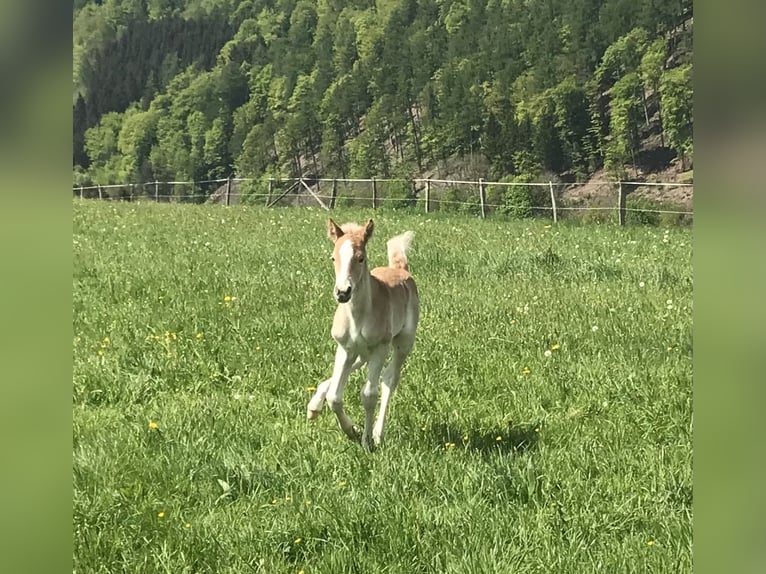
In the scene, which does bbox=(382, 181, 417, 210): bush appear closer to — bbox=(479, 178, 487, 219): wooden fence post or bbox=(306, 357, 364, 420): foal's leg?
bbox=(479, 178, 487, 219): wooden fence post

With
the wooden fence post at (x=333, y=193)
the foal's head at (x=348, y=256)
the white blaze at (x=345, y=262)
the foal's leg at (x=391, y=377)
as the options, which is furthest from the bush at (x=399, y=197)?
the white blaze at (x=345, y=262)

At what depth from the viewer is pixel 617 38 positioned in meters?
4.80

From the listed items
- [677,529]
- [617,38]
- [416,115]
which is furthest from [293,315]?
[617,38]

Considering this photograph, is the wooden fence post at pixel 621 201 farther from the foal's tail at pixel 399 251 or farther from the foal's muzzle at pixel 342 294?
the foal's muzzle at pixel 342 294

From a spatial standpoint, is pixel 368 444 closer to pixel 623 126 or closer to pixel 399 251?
pixel 399 251

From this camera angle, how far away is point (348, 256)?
9.25 ft

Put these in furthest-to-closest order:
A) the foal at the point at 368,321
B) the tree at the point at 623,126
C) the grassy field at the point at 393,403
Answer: the tree at the point at 623,126 < the foal at the point at 368,321 < the grassy field at the point at 393,403

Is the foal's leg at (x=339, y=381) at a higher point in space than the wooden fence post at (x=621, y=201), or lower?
lower

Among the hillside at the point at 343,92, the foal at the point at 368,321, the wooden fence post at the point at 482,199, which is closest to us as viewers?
the foal at the point at 368,321

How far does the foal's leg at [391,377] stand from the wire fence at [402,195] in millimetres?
775

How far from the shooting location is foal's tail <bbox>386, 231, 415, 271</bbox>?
3471 mm

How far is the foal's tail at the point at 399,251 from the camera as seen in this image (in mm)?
3471

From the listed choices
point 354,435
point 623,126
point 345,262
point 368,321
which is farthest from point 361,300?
point 623,126
